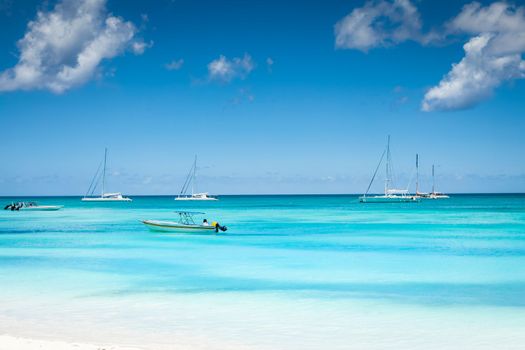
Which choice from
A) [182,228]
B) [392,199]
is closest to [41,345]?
[182,228]

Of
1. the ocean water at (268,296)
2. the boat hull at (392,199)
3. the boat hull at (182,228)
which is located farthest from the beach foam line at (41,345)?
the boat hull at (392,199)

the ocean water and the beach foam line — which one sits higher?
the beach foam line

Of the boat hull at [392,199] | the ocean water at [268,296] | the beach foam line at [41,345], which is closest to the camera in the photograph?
the beach foam line at [41,345]

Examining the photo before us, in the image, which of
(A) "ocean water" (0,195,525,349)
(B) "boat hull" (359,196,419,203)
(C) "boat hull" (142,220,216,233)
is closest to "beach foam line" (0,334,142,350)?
(A) "ocean water" (0,195,525,349)

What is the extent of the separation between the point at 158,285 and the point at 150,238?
59.9ft

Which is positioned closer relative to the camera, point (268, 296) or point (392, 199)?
point (268, 296)

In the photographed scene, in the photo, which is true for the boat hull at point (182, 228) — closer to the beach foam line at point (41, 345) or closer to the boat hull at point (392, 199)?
the beach foam line at point (41, 345)

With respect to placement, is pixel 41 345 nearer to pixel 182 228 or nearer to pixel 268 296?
pixel 268 296

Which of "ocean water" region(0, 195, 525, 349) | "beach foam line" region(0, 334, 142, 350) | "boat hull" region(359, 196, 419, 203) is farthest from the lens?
"boat hull" region(359, 196, 419, 203)

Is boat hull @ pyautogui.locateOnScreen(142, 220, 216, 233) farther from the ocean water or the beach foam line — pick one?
the beach foam line

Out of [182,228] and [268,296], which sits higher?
[182,228]

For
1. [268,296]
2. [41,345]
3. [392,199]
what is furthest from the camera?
[392,199]

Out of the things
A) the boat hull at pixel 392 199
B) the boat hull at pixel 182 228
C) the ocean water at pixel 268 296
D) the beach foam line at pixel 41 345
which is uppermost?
the boat hull at pixel 392 199

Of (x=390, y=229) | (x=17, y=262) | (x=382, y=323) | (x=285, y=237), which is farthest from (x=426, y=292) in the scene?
(x=390, y=229)
